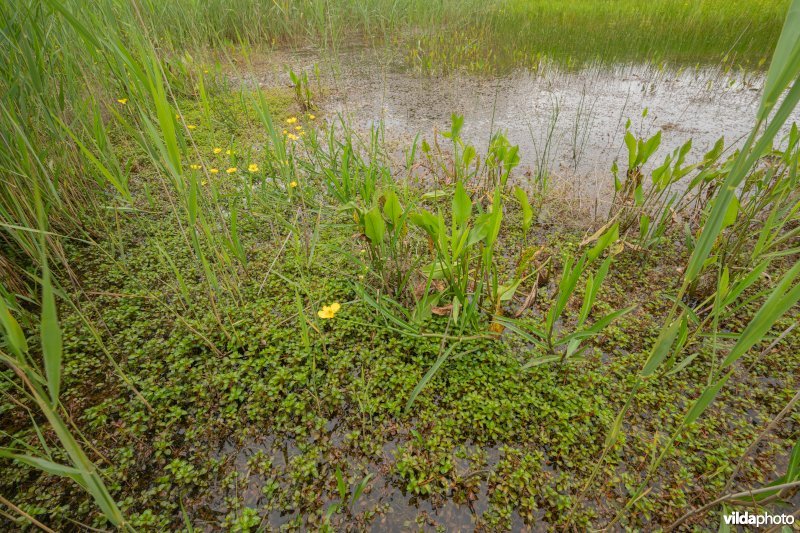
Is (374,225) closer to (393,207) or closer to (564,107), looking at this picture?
(393,207)

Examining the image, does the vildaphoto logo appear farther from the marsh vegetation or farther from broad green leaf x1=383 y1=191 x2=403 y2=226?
broad green leaf x1=383 y1=191 x2=403 y2=226

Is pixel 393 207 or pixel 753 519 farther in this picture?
pixel 393 207

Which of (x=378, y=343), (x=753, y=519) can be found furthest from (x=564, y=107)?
(x=753, y=519)

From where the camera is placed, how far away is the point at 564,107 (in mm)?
2662

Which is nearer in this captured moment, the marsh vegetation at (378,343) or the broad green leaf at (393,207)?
the marsh vegetation at (378,343)

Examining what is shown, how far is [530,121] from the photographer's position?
2.51 meters

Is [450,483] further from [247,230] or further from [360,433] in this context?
[247,230]

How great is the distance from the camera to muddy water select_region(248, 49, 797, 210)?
2.12 metres

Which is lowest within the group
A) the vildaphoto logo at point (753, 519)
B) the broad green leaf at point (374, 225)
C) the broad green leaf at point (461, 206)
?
the vildaphoto logo at point (753, 519)

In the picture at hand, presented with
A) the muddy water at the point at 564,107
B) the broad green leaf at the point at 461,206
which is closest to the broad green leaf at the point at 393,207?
the broad green leaf at the point at 461,206

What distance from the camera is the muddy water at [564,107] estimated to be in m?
2.12

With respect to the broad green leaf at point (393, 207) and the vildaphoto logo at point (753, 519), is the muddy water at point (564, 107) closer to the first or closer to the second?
the broad green leaf at point (393, 207)

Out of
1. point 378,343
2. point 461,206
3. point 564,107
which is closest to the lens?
point 461,206

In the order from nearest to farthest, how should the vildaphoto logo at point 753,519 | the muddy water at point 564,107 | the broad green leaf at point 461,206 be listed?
the vildaphoto logo at point 753,519 → the broad green leaf at point 461,206 → the muddy water at point 564,107
